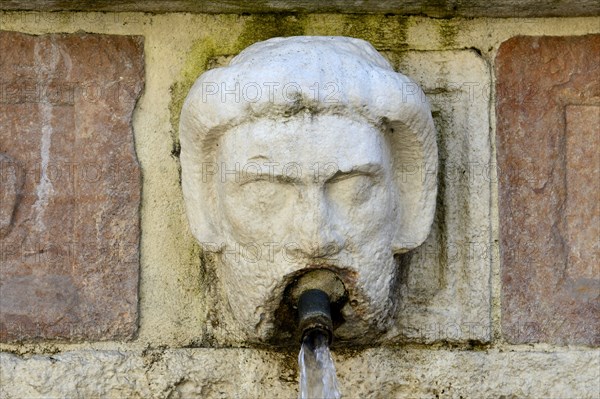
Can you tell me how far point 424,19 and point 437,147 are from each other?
0.88ft

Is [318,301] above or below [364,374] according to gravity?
above

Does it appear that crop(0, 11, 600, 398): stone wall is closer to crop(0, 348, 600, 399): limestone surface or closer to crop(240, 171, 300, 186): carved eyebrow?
crop(0, 348, 600, 399): limestone surface

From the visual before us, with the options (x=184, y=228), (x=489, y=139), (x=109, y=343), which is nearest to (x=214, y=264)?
(x=184, y=228)

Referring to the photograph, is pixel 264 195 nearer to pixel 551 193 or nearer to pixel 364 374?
pixel 364 374

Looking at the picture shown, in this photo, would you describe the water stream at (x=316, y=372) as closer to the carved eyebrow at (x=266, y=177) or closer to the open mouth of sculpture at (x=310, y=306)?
the open mouth of sculpture at (x=310, y=306)

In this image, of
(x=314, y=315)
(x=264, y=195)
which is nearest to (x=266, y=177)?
(x=264, y=195)

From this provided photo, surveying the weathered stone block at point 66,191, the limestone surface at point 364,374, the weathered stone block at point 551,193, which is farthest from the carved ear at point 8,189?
the weathered stone block at point 551,193

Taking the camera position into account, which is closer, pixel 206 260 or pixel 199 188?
pixel 199 188

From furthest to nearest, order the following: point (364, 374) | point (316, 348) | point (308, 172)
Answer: point (364, 374) → point (316, 348) → point (308, 172)

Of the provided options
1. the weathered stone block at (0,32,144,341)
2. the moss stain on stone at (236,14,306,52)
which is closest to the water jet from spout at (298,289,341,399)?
the weathered stone block at (0,32,144,341)

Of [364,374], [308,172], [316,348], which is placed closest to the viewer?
[308,172]

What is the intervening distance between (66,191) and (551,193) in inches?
37.8

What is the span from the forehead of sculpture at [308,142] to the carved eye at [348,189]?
0.11 feet

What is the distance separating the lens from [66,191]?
7.11ft
